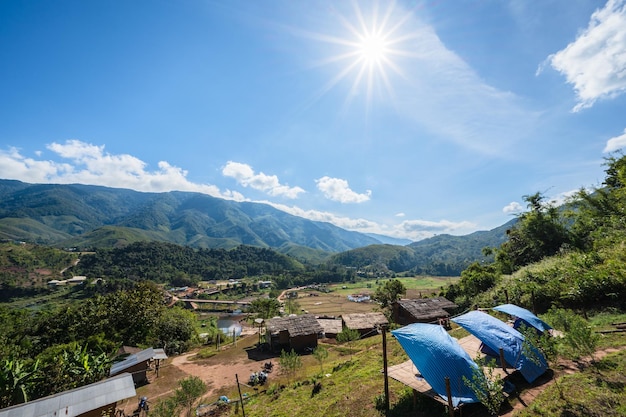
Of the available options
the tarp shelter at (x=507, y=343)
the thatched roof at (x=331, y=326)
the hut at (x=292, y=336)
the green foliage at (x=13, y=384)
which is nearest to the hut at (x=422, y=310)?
the thatched roof at (x=331, y=326)

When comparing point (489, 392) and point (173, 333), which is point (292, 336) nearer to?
point (173, 333)

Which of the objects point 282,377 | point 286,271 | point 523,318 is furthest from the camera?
point 286,271

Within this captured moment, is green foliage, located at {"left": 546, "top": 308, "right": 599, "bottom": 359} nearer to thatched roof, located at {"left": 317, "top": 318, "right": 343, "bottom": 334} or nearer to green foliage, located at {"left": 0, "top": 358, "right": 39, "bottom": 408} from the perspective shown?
green foliage, located at {"left": 0, "top": 358, "right": 39, "bottom": 408}

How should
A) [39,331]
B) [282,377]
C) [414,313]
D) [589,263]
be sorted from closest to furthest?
[589,263] < [282,377] < [39,331] < [414,313]

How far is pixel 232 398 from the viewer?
59.3ft

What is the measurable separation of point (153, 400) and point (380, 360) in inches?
651

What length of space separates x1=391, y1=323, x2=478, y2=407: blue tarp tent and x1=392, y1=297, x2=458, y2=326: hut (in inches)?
971

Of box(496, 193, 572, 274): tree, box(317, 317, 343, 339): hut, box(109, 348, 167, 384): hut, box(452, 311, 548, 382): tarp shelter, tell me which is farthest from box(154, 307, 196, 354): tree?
box(496, 193, 572, 274): tree

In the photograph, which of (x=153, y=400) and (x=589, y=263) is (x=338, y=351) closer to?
(x=153, y=400)

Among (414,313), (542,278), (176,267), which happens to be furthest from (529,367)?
(176,267)

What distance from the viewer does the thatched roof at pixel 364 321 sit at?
122 ft

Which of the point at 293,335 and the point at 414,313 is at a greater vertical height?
the point at 414,313

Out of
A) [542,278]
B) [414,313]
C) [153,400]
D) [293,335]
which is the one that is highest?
[542,278]

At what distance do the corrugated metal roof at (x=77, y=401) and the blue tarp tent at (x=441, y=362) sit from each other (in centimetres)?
1402
